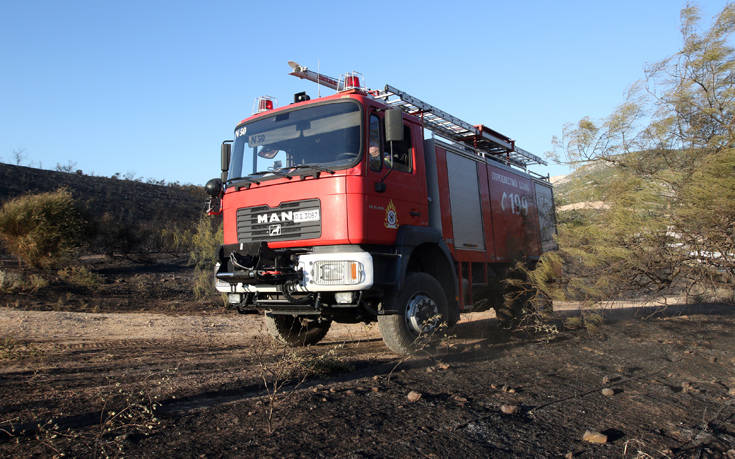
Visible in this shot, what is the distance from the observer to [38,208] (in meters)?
15.3

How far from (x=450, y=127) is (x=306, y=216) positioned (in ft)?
12.6

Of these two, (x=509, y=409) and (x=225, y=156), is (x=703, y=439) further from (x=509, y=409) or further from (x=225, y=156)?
(x=225, y=156)

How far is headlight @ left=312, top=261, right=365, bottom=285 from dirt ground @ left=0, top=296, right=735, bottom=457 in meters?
0.85

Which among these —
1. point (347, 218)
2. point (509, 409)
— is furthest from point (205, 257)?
point (509, 409)

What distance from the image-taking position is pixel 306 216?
602 centimetres

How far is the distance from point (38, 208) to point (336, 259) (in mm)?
13599

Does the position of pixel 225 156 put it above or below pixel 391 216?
above

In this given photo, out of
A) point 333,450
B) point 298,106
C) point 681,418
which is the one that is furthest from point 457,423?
point 298,106

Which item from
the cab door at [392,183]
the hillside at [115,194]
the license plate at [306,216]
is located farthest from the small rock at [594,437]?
the hillside at [115,194]

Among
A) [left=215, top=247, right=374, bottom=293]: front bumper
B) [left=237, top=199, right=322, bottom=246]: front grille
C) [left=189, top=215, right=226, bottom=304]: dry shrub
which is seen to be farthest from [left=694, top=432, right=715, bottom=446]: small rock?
[left=189, top=215, right=226, bottom=304]: dry shrub

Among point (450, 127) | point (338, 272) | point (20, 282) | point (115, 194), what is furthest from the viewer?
point (115, 194)

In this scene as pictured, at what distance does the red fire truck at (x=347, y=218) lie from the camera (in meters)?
5.82

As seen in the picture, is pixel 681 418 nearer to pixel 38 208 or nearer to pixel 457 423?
pixel 457 423

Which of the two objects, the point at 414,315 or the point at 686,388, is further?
the point at 414,315
